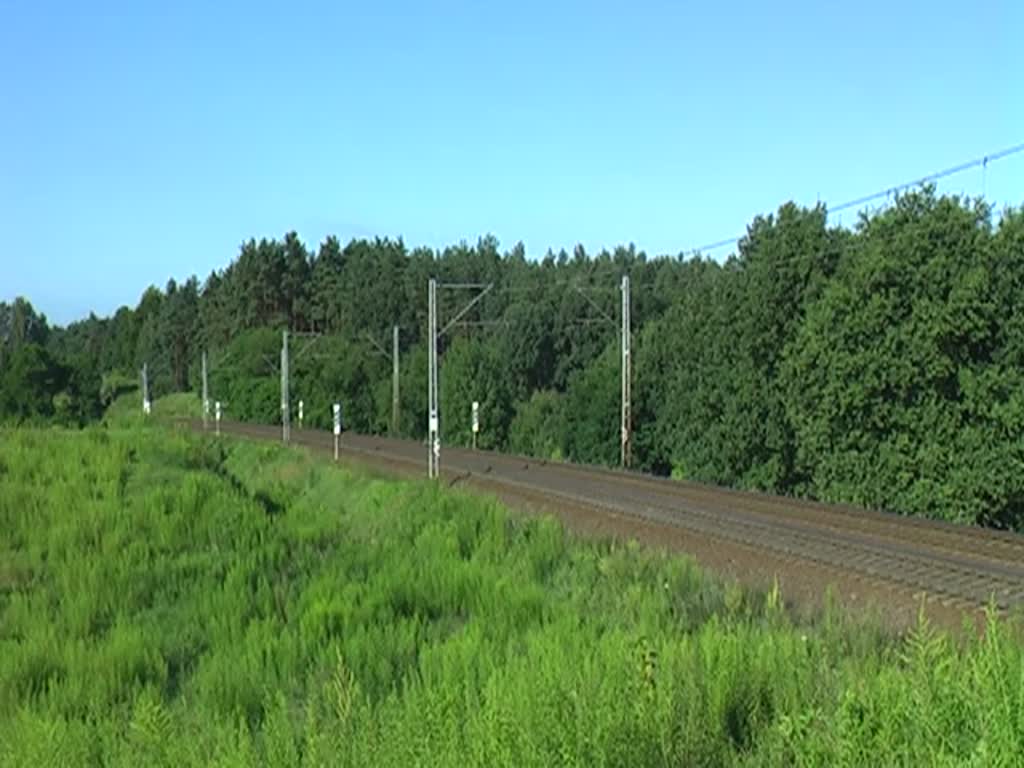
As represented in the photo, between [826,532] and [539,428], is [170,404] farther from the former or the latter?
[826,532]

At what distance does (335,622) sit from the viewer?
10.2 meters

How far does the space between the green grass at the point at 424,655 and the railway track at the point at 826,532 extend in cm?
228

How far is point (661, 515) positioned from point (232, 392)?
8817 cm

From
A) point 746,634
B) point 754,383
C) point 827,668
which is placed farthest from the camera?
point 754,383

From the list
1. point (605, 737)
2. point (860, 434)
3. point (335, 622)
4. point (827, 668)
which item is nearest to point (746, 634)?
point (827, 668)

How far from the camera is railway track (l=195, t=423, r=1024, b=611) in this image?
13867 millimetres

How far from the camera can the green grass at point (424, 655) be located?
4879 millimetres

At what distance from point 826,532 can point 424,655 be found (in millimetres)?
12360

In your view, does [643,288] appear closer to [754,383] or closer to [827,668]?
[754,383]

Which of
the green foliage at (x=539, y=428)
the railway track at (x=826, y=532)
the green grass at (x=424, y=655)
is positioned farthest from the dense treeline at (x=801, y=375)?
the green grass at (x=424, y=655)

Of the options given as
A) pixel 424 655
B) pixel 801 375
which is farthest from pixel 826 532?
pixel 801 375

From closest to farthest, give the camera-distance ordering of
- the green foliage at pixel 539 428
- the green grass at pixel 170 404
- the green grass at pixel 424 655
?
the green grass at pixel 424 655
the green foliage at pixel 539 428
the green grass at pixel 170 404

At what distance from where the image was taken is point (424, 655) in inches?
325

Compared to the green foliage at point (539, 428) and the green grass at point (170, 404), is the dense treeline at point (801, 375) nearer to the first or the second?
the green foliage at point (539, 428)
